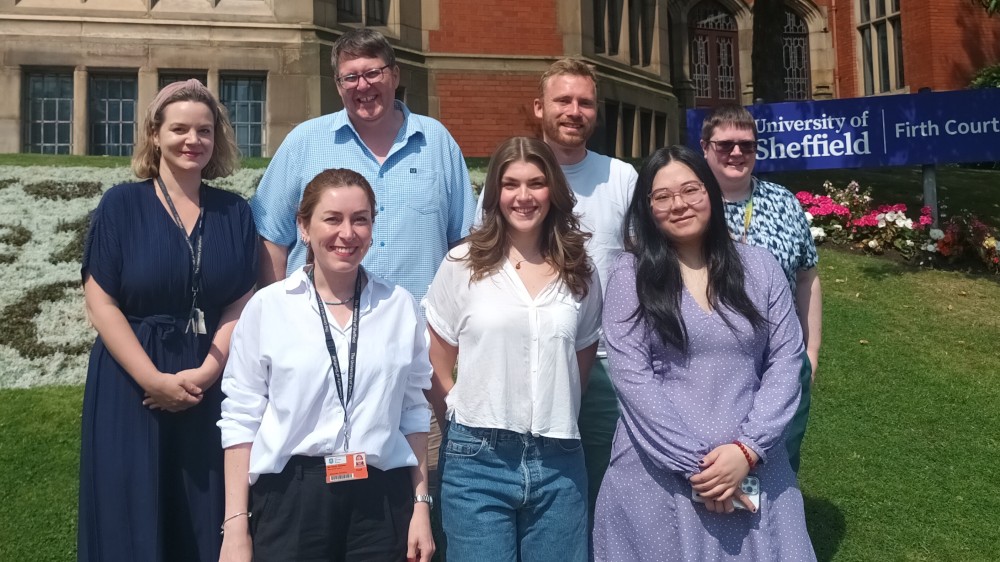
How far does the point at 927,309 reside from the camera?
311 inches

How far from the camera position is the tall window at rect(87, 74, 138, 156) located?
47.9ft

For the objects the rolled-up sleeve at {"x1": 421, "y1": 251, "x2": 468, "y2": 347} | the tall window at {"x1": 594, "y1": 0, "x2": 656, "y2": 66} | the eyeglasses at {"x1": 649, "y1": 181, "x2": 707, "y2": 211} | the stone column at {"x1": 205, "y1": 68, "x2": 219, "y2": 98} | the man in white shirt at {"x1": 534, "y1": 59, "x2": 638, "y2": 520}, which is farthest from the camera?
the tall window at {"x1": 594, "y1": 0, "x2": 656, "y2": 66}

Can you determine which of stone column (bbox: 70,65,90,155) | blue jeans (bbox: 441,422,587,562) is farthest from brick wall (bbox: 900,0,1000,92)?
blue jeans (bbox: 441,422,587,562)

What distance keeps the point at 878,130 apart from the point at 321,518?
9.38 metres

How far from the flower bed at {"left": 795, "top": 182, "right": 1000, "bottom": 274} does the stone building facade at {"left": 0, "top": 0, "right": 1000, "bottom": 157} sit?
3.88 metres

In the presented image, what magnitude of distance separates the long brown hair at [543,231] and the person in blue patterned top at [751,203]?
0.81m

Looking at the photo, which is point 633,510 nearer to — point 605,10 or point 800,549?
point 800,549

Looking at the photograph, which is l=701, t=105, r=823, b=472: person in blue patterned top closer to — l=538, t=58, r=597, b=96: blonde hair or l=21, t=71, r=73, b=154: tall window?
l=538, t=58, r=597, b=96: blonde hair

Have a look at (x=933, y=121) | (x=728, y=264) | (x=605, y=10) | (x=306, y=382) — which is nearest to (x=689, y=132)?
(x=933, y=121)

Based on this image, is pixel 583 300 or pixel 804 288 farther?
pixel 804 288

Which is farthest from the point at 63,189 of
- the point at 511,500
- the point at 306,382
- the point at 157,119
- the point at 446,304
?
the point at 511,500

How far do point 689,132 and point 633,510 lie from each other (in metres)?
8.00

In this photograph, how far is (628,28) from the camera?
782 inches

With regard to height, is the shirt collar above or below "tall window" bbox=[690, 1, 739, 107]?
below
